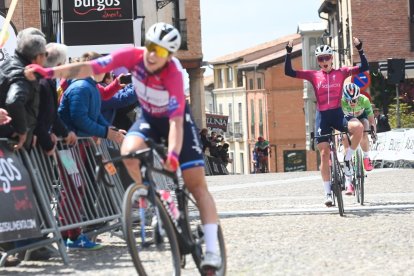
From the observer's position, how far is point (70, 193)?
11945 millimetres

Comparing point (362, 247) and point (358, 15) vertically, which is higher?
point (358, 15)

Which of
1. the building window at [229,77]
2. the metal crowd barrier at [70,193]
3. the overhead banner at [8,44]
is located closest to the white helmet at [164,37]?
the metal crowd barrier at [70,193]

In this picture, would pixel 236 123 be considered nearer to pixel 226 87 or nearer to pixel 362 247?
pixel 226 87

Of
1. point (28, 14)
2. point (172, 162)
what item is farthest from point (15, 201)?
point (28, 14)

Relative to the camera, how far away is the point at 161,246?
845 cm

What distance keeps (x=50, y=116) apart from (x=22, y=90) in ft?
2.02

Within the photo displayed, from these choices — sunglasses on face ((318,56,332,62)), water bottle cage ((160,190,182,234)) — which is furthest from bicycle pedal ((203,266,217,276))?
sunglasses on face ((318,56,332,62))

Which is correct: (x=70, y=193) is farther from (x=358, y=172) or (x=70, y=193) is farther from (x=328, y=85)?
(x=358, y=172)

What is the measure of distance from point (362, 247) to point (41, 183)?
2729mm

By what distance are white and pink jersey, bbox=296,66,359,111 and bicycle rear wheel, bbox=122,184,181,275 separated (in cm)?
826

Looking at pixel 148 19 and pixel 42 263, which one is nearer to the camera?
pixel 42 263

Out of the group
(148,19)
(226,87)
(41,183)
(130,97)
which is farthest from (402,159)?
(226,87)

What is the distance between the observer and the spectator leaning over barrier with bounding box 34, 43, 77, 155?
11.1m

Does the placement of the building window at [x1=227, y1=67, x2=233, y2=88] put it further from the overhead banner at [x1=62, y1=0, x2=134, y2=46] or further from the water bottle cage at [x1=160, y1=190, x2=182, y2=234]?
the water bottle cage at [x1=160, y1=190, x2=182, y2=234]
